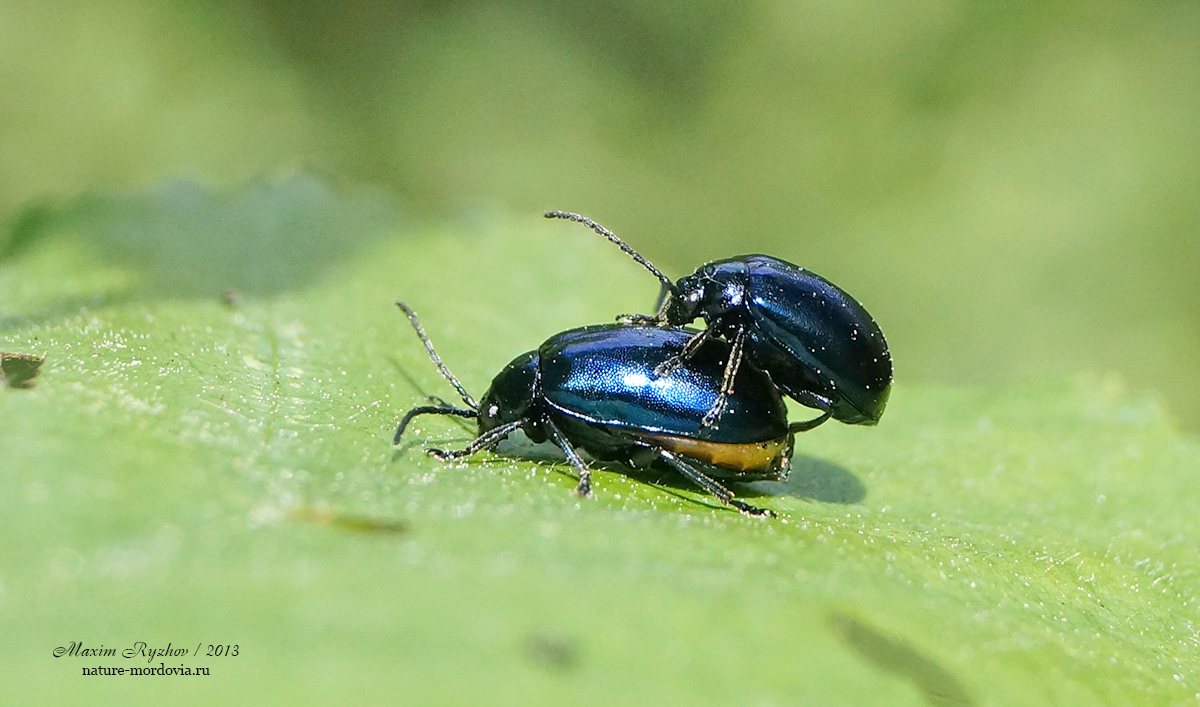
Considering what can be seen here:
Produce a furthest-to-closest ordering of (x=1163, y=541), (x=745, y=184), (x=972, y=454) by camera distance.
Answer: (x=745, y=184) < (x=972, y=454) < (x=1163, y=541)

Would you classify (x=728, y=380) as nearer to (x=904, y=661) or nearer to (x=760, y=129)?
(x=904, y=661)

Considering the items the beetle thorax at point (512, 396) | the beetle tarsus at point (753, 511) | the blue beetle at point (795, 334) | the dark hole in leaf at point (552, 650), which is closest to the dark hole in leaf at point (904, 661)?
the dark hole in leaf at point (552, 650)

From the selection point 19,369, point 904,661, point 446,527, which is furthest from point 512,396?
point 904,661

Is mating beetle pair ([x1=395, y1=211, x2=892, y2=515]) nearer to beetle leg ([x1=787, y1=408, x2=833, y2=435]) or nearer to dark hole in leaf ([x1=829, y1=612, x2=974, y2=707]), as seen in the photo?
beetle leg ([x1=787, y1=408, x2=833, y2=435])

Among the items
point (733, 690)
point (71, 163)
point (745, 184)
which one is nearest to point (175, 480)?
point (733, 690)

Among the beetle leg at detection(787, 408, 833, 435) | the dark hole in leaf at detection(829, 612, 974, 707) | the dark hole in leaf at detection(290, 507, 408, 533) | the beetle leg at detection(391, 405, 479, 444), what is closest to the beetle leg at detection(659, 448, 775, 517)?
the beetle leg at detection(787, 408, 833, 435)

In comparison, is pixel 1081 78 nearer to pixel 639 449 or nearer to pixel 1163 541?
pixel 1163 541
